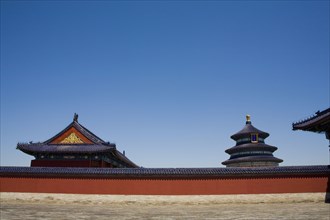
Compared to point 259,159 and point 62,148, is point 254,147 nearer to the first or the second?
point 259,159

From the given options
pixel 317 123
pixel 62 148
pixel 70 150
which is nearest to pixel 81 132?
pixel 62 148

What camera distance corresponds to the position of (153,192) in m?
15.1

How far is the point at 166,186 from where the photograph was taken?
1522cm

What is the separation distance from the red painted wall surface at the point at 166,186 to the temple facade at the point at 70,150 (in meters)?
4.21

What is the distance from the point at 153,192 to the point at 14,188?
8527mm

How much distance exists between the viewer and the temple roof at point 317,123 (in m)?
14.4

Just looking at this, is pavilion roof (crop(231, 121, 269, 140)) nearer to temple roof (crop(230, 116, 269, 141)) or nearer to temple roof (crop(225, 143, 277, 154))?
temple roof (crop(230, 116, 269, 141))

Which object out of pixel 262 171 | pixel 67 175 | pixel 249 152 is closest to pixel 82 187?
pixel 67 175

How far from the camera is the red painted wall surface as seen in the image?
14.8 m

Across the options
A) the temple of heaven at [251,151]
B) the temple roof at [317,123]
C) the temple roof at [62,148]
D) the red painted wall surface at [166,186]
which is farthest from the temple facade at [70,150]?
the temple roof at [317,123]

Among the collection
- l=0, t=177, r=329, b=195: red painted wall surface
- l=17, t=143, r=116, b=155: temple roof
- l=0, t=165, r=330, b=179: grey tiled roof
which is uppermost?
l=17, t=143, r=116, b=155: temple roof

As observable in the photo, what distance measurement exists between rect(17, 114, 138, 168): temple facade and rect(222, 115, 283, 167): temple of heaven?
1209cm

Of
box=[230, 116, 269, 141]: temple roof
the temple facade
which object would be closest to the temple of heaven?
box=[230, 116, 269, 141]: temple roof

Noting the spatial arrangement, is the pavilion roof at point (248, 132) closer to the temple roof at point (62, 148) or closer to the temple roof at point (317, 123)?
the temple roof at point (317, 123)
